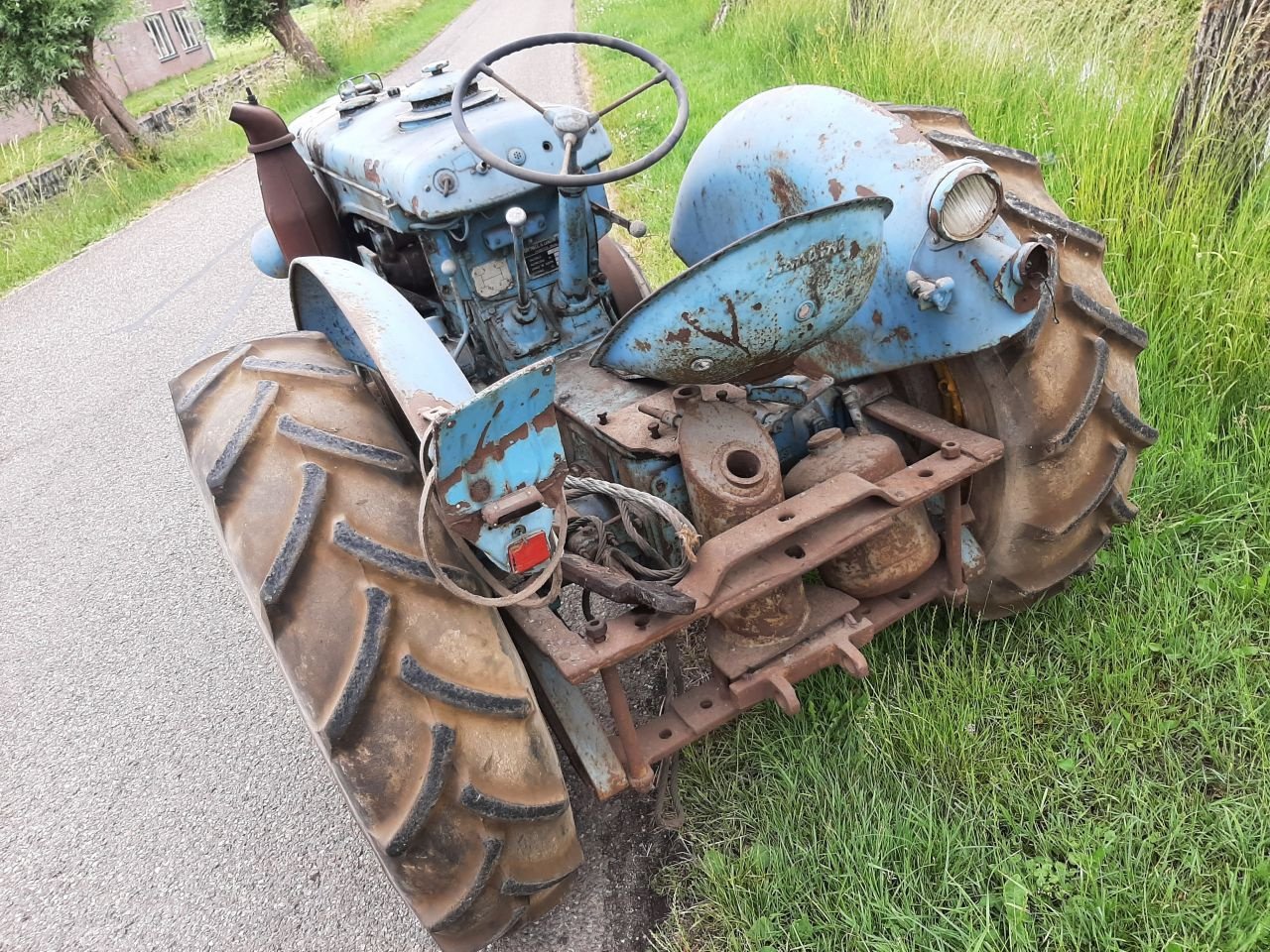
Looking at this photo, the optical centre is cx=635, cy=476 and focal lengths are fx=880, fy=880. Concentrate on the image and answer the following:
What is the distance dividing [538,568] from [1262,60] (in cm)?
301

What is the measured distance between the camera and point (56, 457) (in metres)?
4.68

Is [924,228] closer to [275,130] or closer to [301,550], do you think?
[301,550]

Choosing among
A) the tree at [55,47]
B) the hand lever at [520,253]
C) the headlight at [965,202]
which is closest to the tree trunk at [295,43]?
the tree at [55,47]

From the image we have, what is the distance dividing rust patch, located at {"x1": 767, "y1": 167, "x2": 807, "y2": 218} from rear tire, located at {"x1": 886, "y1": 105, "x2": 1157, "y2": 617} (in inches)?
15.8

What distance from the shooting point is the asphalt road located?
214 cm

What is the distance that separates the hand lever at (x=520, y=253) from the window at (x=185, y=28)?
112ft

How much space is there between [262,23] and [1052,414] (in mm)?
16800

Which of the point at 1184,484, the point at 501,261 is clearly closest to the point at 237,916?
the point at 501,261

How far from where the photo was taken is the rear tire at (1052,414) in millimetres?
1892

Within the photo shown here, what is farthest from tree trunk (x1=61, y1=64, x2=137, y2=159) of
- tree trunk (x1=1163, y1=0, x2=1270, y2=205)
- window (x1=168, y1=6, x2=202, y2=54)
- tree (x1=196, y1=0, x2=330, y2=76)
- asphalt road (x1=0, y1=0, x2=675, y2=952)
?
window (x1=168, y1=6, x2=202, y2=54)

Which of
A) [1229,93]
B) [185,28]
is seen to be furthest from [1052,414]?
[185,28]

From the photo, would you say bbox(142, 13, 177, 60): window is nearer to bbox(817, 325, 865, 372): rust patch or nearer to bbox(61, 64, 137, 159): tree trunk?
bbox(61, 64, 137, 159): tree trunk

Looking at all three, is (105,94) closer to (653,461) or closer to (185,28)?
(653,461)

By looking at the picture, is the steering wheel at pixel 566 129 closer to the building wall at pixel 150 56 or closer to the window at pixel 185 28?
the building wall at pixel 150 56
